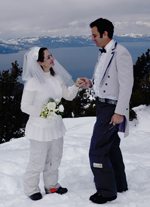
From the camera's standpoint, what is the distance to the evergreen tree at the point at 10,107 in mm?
16141

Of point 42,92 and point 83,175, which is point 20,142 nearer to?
point 83,175

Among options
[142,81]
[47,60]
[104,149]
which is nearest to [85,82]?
[47,60]

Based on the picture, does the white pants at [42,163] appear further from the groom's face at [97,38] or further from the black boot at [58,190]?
the groom's face at [97,38]

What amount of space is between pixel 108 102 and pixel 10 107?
14.3m

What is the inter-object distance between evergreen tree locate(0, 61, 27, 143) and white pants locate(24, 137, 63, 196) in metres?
13.4

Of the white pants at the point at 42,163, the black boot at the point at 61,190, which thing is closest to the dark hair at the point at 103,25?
the white pants at the point at 42,163

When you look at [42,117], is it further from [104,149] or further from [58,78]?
[104,149]

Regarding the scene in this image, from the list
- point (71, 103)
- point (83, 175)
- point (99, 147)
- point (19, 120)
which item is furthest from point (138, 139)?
point (71, 103)

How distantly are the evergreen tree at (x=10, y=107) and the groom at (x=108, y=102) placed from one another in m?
13.8

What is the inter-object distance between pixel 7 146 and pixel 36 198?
3.65 metres

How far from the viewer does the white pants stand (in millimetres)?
2943

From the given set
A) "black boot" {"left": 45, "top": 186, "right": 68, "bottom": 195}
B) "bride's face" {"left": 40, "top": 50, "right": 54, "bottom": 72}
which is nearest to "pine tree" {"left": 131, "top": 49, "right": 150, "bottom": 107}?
"black boot" {"left": 45, "top": 186, "right": 68, "bottom": 195}

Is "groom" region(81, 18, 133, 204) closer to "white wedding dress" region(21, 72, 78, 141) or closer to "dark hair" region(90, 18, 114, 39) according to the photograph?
"dark hair" region(90, 18, 114, 39)

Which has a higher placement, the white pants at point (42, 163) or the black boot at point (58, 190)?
the white pants at point (42, 163)
